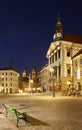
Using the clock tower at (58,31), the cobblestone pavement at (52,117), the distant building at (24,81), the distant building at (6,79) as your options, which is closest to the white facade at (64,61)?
the clock tower at (58,31)

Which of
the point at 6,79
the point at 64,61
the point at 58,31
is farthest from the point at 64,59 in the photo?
the point at 6,79

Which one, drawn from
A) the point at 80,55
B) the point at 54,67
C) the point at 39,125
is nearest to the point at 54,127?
the point at 39,125

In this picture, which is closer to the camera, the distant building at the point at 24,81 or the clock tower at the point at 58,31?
the clock tower at the point at 58,31

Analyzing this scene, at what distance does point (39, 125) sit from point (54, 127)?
3.97 feet

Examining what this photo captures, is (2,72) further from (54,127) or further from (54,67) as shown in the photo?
(54,127)

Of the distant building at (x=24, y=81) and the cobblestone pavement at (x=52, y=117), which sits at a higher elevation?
the distant building at (x=24, y=81)

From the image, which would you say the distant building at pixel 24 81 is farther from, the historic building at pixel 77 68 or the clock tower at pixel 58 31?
the historic building at pixel 77 68

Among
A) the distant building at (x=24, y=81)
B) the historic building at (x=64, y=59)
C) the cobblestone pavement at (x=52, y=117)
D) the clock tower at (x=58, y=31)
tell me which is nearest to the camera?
the cobblestone pavement at (x=52, y=117)

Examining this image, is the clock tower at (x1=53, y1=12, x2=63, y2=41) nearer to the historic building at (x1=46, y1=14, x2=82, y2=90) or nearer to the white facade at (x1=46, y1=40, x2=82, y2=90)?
the historic building at (x1=46, y1=14, x2=82, y2=90)

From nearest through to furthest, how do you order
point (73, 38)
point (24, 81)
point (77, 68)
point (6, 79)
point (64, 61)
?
point (77, 68) < point (64, 61) < point (73, 38) < point (6, 79) < point (24, 81)

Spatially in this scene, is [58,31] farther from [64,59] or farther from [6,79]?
[6,79]

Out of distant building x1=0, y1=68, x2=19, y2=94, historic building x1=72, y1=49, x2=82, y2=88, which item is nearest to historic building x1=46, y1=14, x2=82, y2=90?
historic building x1=72, y1=49, x2=82, y2=88

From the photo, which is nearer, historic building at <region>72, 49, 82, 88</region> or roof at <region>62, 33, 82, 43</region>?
historic building at <region>72, 49, 82, 88</region>

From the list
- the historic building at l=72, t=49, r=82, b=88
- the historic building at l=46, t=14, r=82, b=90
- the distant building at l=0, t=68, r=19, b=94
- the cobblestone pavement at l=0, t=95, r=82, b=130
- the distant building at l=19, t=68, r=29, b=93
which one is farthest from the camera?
the distant building at l=19, t=68, r=29, b=93
